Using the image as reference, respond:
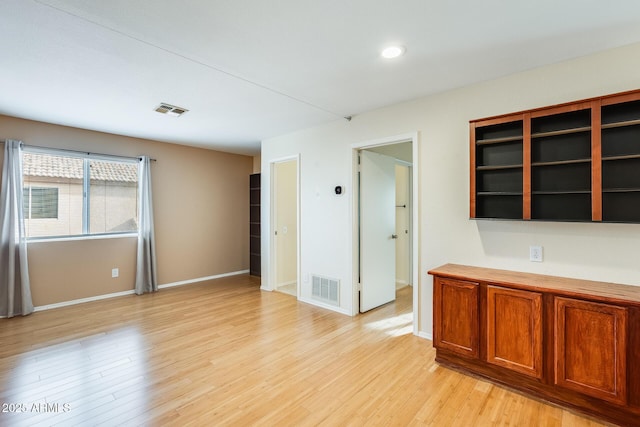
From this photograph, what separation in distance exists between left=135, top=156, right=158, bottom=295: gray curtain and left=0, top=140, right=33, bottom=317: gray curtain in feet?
4.41

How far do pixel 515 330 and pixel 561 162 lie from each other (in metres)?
1.31

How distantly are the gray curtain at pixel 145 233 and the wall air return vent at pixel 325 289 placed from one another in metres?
2.77

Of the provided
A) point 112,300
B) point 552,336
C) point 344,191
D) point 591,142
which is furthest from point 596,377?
point 112,300

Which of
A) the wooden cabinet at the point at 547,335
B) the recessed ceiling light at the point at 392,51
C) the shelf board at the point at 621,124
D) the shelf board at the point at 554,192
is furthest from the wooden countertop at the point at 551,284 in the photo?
the recessed ceiling light at the point at 392,51

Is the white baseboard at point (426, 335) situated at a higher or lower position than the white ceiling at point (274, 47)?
lower

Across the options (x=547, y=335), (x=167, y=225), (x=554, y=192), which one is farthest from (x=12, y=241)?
(x=554, y=192)

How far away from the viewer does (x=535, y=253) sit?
8.26ft

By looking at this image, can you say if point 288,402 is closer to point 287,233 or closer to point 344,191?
point 344,191

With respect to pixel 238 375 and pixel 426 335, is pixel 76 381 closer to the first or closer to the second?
pixel 238 375

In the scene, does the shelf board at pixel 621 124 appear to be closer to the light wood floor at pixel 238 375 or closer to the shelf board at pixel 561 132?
the shelf board at pixel 561 132

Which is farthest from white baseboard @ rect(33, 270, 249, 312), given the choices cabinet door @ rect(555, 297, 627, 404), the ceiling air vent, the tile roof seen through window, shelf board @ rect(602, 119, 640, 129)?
shelf board @ rect(602, 119, 640, 129)

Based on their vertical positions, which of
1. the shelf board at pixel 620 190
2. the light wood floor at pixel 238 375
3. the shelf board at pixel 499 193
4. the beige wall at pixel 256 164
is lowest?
the light wood floor at pixel 238 375

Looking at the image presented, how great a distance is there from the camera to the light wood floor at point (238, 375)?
1994 millimetres

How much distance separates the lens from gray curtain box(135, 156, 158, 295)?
491cm
